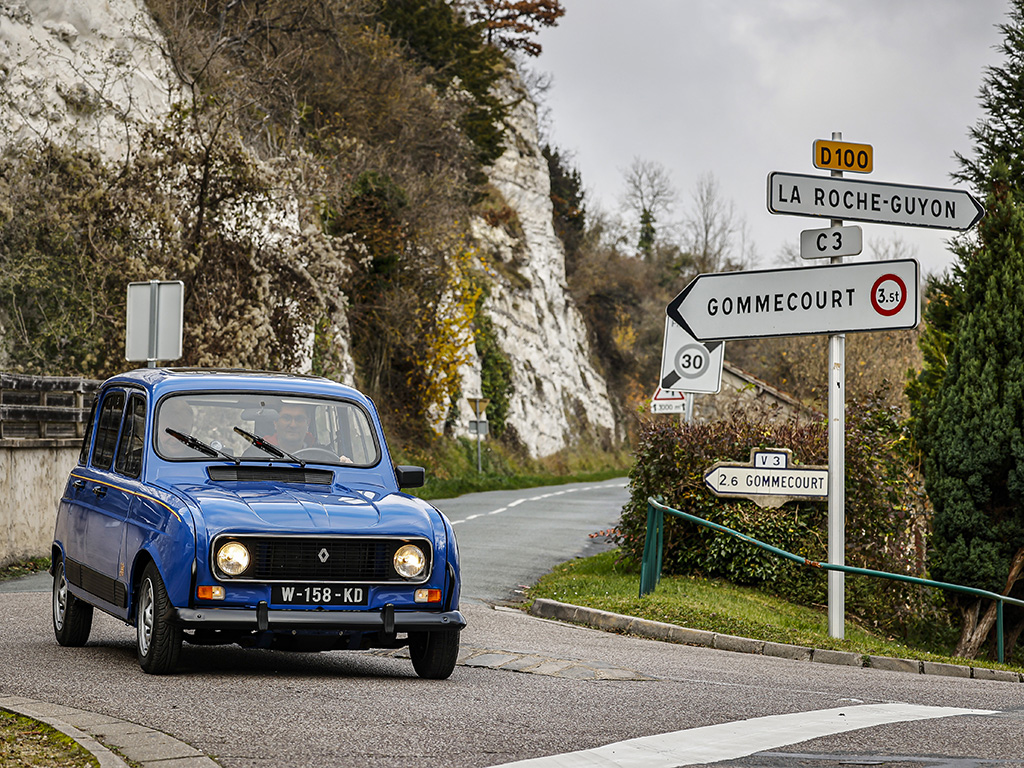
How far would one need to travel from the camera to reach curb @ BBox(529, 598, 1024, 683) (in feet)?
36.7

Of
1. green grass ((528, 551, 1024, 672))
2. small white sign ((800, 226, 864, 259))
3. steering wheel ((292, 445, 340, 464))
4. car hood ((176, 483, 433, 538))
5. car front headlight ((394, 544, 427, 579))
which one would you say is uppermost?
small white sign ((800, 226, 864, 259))

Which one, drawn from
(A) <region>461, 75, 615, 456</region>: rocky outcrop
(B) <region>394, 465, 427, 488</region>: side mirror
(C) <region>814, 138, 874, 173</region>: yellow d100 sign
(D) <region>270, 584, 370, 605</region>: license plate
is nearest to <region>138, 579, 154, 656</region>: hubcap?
(D) <region>270, 584, 370, 605</region>: license plate

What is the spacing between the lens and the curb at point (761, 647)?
36.7 ft

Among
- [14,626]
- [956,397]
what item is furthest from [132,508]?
[956,397]

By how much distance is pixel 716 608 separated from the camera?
12938 millimetres

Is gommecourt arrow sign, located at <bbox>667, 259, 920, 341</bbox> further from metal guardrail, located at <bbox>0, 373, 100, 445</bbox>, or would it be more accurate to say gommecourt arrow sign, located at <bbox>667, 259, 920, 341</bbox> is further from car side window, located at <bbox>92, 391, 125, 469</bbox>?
metal guardrail, located at <bbox>0, 373, 100, 445</bbox>

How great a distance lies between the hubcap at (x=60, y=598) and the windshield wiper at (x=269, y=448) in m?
2.19

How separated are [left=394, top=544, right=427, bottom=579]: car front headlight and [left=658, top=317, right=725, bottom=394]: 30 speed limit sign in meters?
9.55

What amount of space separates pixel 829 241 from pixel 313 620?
6.40 meters

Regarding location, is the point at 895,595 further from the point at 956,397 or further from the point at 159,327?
the point at 159,327

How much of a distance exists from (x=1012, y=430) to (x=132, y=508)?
1174 centimetres

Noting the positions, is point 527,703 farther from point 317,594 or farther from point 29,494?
point 29,494

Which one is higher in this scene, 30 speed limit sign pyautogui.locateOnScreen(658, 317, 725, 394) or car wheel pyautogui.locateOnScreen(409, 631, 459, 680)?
30 speed limit sign pyautogui.locateOnScreen(658, 317, 725, 394)

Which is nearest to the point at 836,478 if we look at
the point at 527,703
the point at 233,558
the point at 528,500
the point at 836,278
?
the point at 836,278
